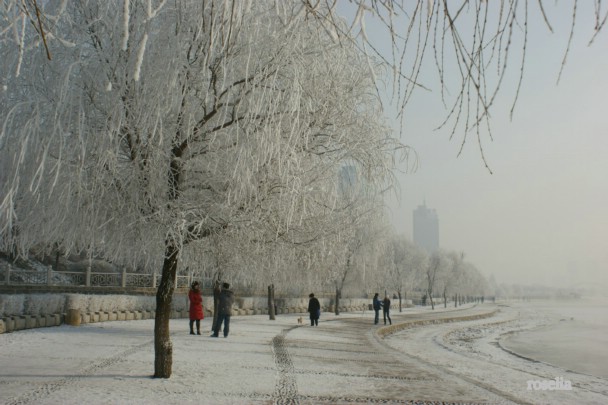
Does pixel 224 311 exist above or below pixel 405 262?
below

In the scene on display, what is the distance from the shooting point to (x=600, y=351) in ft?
82.1

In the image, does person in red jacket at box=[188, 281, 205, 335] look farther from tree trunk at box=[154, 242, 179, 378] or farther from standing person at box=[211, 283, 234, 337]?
tree trunk at box=[154, 242, 179, 378]

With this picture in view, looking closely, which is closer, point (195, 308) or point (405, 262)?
point (195, 308)

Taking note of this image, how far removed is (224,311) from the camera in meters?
15.3

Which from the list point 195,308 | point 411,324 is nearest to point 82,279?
point 195,308

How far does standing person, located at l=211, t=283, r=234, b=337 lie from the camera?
15.1m

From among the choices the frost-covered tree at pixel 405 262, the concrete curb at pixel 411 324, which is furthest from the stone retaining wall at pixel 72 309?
the frost-covered tree at pixel 405 262

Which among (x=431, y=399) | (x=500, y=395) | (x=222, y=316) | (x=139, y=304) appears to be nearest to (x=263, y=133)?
(x=431, y=399)

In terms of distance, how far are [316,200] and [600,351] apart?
22.3 meters

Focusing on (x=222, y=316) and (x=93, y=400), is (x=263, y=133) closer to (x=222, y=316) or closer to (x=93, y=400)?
(x=93, y=400)

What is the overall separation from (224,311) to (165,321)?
6876 mm

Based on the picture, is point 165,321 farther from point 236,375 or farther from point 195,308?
point 195,308

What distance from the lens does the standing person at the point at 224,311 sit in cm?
1511

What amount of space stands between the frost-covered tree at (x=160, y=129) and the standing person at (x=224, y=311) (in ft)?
21.9
